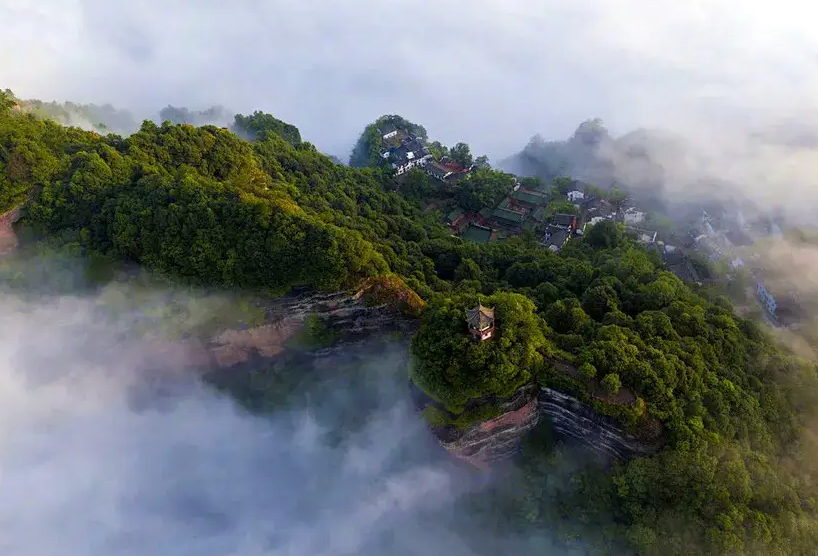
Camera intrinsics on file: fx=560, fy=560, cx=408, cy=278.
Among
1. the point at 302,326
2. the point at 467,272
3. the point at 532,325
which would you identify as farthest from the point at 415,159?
the point at 532,325

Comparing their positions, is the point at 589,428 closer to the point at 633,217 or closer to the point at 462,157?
the point at 633,217

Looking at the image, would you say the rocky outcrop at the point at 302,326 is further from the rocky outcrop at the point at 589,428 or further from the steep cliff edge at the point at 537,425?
the rocky outcrop at the point at 589,428

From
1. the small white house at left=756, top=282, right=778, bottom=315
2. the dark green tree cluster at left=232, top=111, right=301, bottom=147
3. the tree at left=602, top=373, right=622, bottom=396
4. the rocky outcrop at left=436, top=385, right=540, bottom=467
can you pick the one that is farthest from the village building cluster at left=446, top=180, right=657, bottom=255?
the tree at left=602, top=373, right=622, bottom=396

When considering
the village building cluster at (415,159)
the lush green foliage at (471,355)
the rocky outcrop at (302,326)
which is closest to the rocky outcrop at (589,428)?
the lush green foliage at (471,355)

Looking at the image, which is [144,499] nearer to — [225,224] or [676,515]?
[225,224]

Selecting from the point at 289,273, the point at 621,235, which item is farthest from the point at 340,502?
the point at 621,235

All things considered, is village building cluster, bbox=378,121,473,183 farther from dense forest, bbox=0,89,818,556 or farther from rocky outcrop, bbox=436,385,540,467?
rocky outcrop, bbox=436,385,540,467
